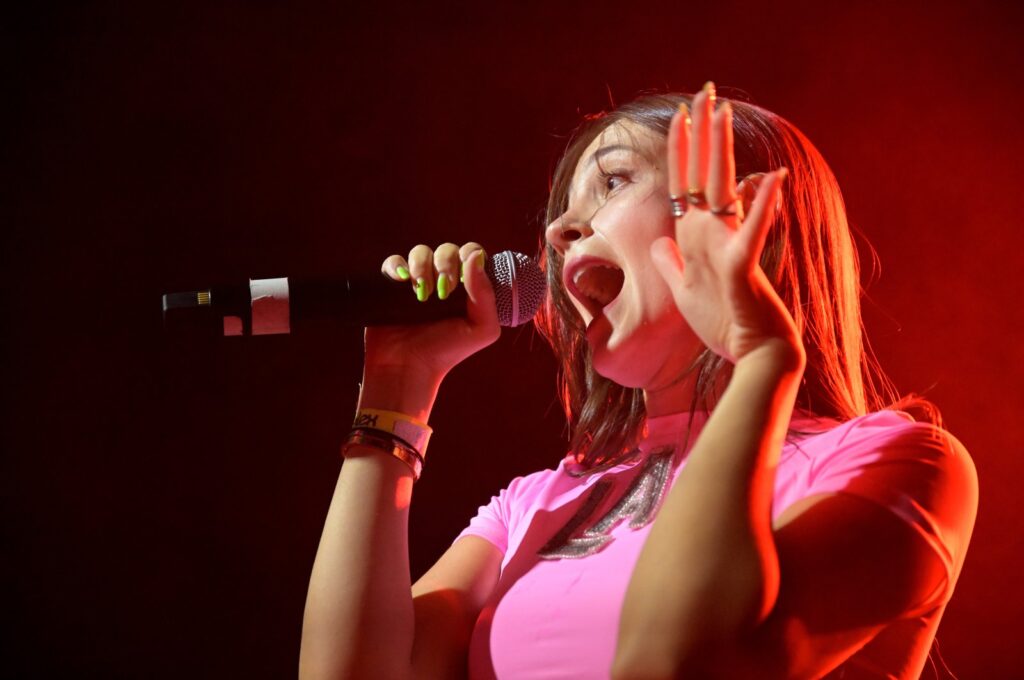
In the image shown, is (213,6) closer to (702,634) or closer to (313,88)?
(313,88)

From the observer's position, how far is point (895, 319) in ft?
7.57

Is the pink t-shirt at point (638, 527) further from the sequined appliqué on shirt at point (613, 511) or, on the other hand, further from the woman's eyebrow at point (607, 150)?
the woman's eyebrow at point (607, 150)

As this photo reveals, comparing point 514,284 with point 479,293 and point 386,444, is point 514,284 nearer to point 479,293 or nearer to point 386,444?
point 479,293

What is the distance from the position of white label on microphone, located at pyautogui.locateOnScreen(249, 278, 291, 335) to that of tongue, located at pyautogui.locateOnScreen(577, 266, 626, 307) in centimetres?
46

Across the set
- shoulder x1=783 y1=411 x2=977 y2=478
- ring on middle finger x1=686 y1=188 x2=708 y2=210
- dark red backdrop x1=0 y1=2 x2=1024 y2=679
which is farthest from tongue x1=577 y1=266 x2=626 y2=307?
dark red backdrop x1=0 y1=2 x2=1024 y2=679

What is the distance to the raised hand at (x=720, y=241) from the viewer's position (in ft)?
3.07

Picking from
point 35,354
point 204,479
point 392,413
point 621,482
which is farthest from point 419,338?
point 35,354

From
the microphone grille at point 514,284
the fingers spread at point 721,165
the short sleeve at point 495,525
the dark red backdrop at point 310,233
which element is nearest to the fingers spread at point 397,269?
the microphone grille at point 514,284

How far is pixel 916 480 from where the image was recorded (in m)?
1.02

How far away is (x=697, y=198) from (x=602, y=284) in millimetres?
568

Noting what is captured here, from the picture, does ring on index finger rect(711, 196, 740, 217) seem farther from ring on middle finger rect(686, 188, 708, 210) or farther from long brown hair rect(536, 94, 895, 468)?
long brown hair rect(536, 94, 895, 468)

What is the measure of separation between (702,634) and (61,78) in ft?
6.25

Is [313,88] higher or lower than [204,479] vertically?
higher

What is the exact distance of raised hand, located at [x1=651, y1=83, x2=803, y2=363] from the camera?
3.07 feet
